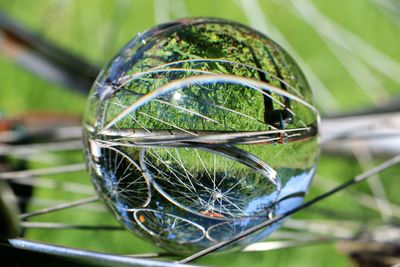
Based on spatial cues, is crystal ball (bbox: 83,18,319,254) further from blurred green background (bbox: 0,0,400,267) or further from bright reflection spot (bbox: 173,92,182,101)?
blurred green background (bbox: 0,0,400,267)

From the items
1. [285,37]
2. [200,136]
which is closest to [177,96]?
[200,136]

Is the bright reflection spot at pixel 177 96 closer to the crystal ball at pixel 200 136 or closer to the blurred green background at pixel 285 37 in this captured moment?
the crystal ball at pixel 200 136

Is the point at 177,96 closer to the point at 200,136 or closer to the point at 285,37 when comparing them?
the point at 200,136

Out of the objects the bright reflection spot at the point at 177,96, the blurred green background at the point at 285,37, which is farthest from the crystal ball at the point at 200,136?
the blurred green background at the point at 285,37

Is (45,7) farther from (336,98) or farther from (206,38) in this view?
(206,38)

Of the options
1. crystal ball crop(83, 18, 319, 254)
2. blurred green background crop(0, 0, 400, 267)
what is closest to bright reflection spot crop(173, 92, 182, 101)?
crystal ball crop(83, 18, 319, 254)

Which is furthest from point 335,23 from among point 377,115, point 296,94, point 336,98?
point 296,94
